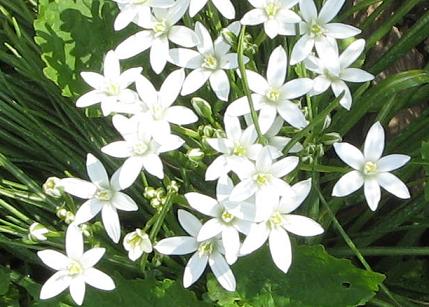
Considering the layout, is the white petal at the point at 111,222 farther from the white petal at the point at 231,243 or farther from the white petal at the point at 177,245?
the white petal at the point at 231,243

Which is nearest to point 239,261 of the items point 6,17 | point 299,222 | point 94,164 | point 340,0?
point 299,222

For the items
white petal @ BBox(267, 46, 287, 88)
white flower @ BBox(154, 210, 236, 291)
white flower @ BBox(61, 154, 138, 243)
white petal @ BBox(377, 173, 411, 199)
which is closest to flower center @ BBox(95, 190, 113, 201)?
white flower @ BBox(61, 154, 138, 243)

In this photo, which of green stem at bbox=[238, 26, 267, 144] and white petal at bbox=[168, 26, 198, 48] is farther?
white petal at bbox=[168, 26, 198, 48]

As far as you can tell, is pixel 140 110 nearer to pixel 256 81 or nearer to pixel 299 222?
pixel 256 81

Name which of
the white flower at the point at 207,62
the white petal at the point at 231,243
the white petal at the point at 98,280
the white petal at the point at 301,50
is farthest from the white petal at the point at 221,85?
the white petal at the point at 98,280

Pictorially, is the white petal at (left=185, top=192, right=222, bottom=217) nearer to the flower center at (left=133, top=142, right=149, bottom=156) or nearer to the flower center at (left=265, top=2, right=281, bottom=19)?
the flower center at (left=133, top=142, right=149, bottom=156)

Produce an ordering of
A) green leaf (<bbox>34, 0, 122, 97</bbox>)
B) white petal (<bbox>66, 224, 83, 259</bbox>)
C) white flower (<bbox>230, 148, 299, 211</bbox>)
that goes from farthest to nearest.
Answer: green leaf (<bbox>34, 0, 122, 97</bbox>), white petal (<bbox>66, 224, 83, 259</bbox>), white flower (<bbox>230, 148, 299, 211</bbox>)


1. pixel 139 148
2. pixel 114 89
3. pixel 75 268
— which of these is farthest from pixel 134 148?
pixel 75 268
